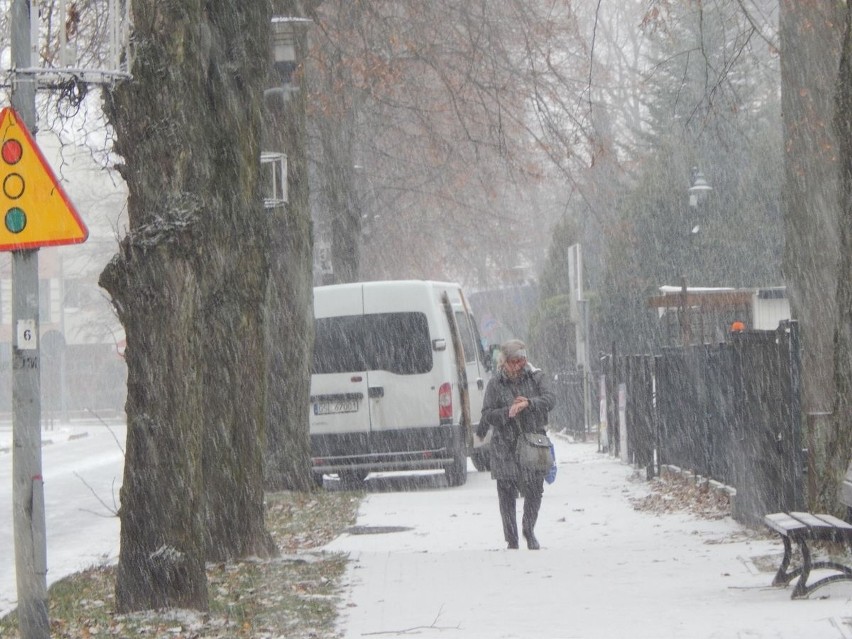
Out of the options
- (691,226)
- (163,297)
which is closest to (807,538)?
(163,297)

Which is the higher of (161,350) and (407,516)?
(161,350)

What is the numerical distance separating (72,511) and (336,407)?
348 cm

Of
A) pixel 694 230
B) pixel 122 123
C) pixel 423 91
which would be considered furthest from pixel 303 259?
pixel 694 230

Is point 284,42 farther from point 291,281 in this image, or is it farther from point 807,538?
point 807,538

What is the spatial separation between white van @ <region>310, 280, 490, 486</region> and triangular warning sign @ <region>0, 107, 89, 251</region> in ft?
39.4

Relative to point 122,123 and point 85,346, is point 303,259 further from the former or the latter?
point 85,346

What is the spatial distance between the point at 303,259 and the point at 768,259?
21563 mm

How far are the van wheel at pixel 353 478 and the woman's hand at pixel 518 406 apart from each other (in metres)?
9.34

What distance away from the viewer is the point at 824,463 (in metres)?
10.5

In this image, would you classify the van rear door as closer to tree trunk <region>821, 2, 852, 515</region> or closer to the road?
the road

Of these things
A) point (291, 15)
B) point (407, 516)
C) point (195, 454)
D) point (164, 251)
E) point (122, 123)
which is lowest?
point (407, 516)

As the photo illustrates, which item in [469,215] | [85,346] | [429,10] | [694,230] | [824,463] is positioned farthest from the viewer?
[85,346]

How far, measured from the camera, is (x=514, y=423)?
39.6 feet

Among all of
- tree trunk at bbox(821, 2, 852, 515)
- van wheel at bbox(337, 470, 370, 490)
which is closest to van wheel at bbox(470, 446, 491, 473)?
van wheel at bbox(337, 470, 370, 490)
